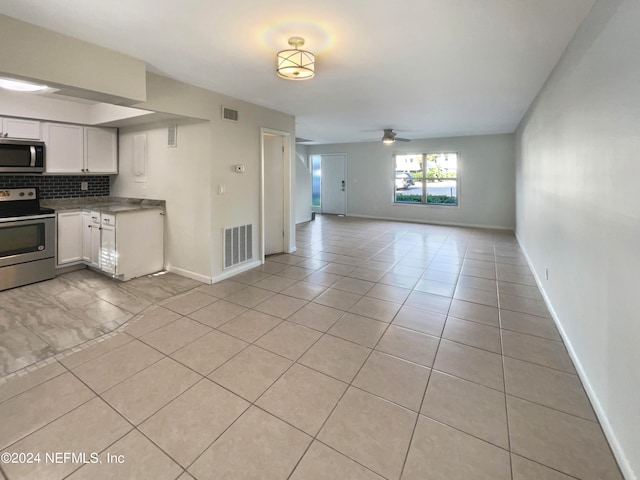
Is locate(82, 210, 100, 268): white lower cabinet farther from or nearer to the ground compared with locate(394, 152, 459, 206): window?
nearer to the ground

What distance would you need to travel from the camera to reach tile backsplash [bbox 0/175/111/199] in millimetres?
4180

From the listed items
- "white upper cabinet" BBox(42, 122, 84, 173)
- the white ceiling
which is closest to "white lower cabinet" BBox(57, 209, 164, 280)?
"white upper cabinet" BBox(42, 122, 84, 173)

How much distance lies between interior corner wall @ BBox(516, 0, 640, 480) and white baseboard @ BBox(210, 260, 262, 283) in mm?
3741

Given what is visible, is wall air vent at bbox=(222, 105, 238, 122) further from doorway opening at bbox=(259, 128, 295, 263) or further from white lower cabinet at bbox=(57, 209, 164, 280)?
white lower cabinet at bbox=(57, 209, 164, 280)

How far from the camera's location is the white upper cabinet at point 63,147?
13.8 ft

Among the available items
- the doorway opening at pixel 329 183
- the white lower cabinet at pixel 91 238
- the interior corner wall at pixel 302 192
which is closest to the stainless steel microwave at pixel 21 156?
the white lower cabinet at pixel 91 238

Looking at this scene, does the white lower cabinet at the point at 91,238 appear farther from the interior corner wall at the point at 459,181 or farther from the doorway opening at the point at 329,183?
the interior corner wall at the point at 459,181

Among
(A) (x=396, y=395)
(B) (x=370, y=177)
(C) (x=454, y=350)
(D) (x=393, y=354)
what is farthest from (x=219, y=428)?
(B) (x=370, y=177)

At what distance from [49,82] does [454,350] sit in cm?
378

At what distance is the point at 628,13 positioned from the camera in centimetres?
151

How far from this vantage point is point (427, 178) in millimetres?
9078

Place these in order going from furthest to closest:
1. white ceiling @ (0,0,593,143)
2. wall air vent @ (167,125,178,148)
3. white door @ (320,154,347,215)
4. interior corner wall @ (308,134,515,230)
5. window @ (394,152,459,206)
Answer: white door @ (320,154,347,215) → window @ (394,152,459,206) → interior corner wall @ (308,134,515,230) → wall air vent @ (167,125,178,148) → white ceiling @ (0,0,593,143)

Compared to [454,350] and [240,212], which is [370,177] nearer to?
[240,212]

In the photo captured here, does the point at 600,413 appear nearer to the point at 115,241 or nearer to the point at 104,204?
the point at 115,241
